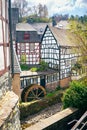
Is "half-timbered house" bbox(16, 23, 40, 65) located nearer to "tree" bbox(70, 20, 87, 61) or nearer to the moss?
the moss

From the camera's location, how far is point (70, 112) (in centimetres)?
941

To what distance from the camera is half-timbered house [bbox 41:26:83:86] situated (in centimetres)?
2241

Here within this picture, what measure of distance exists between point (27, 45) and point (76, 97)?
18891 mm

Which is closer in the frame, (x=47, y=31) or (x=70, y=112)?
(x=70, y=112)

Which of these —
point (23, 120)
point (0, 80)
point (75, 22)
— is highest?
point (75, 22)

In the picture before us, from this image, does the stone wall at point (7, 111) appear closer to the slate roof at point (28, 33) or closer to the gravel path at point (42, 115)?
the gravel path at point (42, 115)

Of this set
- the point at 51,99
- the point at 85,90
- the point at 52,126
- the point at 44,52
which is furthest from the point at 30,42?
the point at 52,126

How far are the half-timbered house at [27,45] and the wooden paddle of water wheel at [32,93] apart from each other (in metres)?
7.90

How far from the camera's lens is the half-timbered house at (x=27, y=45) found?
1070 inches

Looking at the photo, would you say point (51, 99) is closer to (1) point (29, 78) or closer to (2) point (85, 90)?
(1) point (29, 78)

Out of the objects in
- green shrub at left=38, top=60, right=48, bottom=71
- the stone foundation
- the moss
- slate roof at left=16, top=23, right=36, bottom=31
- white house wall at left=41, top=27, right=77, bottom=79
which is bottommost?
the stone foundation

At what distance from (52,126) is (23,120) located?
6537mm

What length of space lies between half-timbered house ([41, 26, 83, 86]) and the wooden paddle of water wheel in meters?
3.80

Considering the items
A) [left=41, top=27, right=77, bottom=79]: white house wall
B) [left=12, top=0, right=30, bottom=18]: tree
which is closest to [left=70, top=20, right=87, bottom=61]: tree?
[left=41, top=27, right=77, bottom=79]: white house wall
